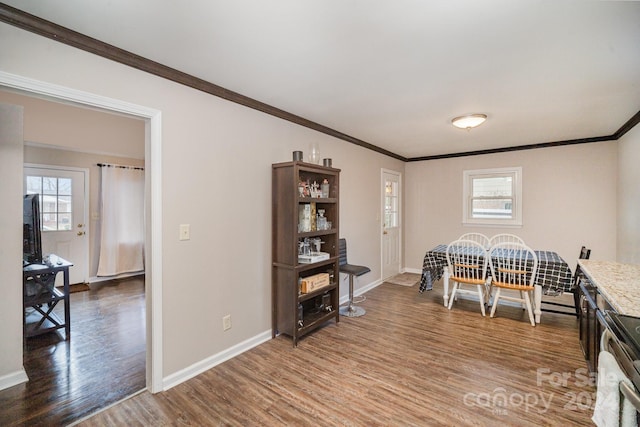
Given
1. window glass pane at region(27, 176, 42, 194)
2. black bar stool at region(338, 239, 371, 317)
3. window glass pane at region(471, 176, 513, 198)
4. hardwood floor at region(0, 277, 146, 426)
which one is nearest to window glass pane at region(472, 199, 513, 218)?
window glass pane at region(471, 176, 513, 198)

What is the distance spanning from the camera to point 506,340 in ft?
9.79

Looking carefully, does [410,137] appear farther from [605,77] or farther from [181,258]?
[181,258]

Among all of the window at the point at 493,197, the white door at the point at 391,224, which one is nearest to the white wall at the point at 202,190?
the white door at the point at 391,224

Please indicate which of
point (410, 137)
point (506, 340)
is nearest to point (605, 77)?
point (410, 137)

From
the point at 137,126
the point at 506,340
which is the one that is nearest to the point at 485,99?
the point at 506,340

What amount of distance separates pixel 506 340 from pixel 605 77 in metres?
2.52

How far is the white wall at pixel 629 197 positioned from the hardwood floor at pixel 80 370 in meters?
5.34

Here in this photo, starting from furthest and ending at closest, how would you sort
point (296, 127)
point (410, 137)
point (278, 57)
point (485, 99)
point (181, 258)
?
point (410, 137)
point (296, 127)
point (485, 99)
point (181, 258)
point (278, 57)

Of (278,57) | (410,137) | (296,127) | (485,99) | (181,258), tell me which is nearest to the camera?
(278,57)

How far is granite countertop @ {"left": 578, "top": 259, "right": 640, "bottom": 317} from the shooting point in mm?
1561

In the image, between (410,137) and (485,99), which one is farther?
(410,137)

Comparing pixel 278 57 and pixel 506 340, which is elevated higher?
pixel 278 57

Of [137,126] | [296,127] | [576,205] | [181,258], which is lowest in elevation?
[181,258]

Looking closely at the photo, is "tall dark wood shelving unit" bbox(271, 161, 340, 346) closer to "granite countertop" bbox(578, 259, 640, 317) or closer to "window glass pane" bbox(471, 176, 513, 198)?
"granite countertop" bbox(578, 259, 640, 317)
